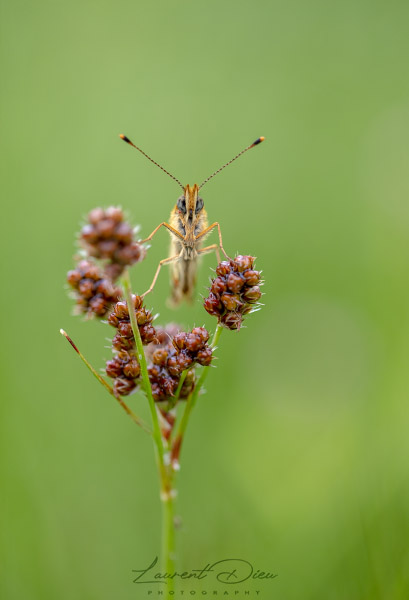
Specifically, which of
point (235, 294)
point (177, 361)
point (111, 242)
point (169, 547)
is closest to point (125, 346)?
point (177, 361)

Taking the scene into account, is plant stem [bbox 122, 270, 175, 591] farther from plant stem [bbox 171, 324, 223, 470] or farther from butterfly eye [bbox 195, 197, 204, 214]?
butterfly eye [bbox 195, 197, 204, 214]

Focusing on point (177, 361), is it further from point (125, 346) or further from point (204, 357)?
point (125, 346)

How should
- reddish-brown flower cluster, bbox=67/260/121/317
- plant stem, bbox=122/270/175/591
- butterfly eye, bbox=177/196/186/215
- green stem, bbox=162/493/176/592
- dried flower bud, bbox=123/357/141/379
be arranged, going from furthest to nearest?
butterfly eye, bbox=177/196/186/215
reddish-brown flower cluster, bbox=67/260/121/317
dried flower bud, bbox=123/357/141/379
green stem, bbox=162/493/176/592
plant stem, bbox=122/270/175/591

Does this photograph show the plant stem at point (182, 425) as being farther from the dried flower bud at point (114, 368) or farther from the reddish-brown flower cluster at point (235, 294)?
the dried flower bud at point (114, 368)

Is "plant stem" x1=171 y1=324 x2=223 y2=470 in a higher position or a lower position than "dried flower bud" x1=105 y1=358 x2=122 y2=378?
lower

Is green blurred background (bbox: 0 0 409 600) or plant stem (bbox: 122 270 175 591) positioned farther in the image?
green blurred background (bbox: 0 0 409 600)

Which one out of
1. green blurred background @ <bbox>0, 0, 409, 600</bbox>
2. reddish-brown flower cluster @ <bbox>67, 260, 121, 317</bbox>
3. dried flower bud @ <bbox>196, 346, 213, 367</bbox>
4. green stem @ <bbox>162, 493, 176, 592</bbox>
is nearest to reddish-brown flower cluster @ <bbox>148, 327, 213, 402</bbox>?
dried flower bud @ <bbox>196, 346, 213, 367</bbox>

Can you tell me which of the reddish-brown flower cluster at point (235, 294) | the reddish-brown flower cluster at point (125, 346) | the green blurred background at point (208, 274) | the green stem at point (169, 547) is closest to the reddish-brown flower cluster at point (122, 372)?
the reddish-brown flower cluster at point (125, 346)
